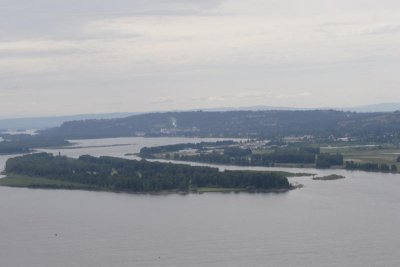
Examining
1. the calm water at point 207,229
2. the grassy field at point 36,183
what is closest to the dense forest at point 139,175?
the grassy field at point 36,183

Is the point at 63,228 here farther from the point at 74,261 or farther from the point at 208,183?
the point at 208,183

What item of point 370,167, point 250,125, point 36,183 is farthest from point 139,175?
point 250,125

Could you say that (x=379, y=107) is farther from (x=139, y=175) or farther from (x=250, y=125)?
(x=139, y=175)

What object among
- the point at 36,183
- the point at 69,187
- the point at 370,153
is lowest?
the point at 69,187

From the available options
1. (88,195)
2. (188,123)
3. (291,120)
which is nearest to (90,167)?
(88,195)

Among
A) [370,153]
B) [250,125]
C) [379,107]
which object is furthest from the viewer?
[379,107]

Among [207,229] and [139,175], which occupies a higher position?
[139,175]
